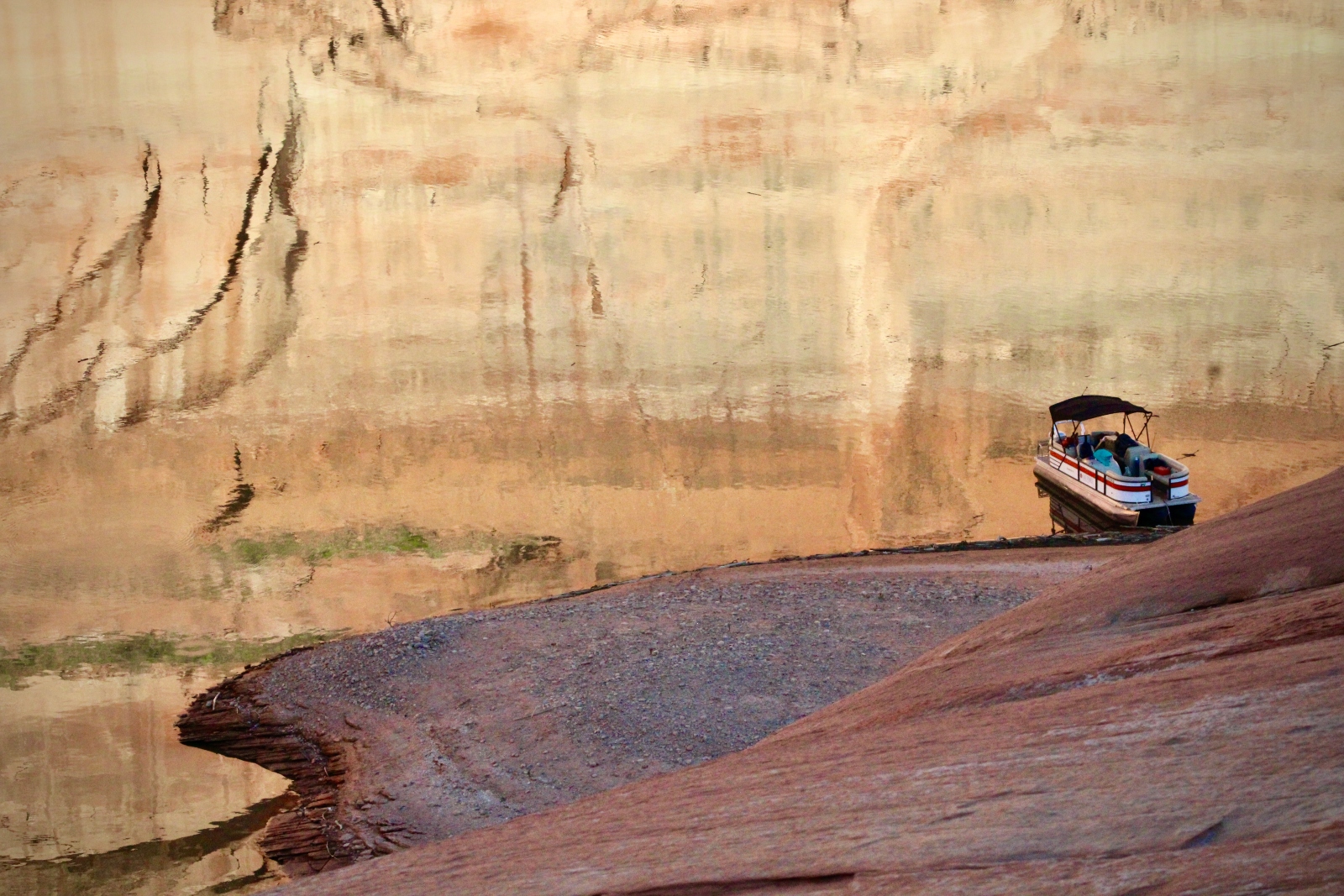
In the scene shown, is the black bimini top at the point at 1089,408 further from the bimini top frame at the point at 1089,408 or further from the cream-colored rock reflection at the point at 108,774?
the cream-colored rock reflection at the point at 108,774

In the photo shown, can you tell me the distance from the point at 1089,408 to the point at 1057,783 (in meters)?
12.8

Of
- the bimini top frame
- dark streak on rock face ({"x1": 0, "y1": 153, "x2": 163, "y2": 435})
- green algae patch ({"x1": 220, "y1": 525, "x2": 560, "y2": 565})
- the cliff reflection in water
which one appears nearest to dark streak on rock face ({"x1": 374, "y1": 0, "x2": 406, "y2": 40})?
the cliff reflection in water

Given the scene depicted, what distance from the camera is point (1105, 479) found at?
1269 cm

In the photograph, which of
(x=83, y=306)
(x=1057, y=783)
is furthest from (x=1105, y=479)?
(x=83, y=306)

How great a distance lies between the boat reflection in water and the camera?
12.4 meters

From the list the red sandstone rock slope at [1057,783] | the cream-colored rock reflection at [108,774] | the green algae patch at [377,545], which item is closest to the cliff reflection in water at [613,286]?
the green algae patch at [377,545]

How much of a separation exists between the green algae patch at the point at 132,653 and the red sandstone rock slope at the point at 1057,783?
9.09 metres

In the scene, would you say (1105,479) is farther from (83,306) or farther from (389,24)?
(389,24)

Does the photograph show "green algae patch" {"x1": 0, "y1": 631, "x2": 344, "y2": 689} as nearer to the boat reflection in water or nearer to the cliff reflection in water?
the cliff reflection in water

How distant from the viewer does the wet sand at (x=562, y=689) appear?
22.2ft

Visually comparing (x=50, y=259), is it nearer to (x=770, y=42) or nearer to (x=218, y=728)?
(x=770, y=42)

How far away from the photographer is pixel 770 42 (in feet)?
89.9

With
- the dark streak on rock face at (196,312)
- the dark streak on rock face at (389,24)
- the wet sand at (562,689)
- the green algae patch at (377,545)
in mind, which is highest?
the dark streak on rock face at (389,24)

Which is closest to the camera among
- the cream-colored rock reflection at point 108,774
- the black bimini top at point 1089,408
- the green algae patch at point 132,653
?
the cream-colored rock reflection at point 108,774
